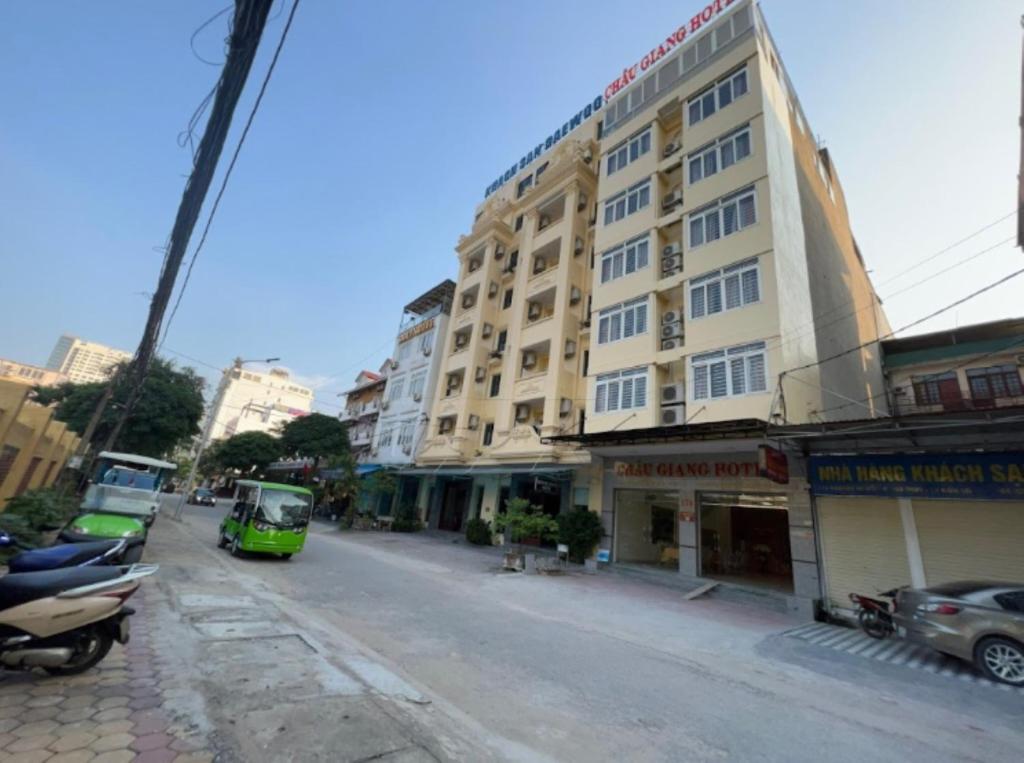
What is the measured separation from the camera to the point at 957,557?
930cm

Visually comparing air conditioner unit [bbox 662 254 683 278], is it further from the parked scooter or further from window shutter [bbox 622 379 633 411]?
the parked scooter

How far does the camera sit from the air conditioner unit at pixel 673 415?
46.5 feet

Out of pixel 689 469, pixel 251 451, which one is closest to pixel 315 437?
pixel 251 451

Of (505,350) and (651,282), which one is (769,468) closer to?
(651,282)

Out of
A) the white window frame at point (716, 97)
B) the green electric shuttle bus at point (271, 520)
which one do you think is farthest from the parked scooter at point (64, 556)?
the white window frame at point (716, 97)

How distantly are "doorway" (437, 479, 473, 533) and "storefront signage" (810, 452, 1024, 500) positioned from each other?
17.6 metres

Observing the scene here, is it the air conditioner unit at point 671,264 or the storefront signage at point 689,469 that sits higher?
the air conditioner unit at point 671,264

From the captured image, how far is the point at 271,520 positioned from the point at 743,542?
1655 cm

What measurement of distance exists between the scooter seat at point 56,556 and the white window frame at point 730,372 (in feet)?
44.6

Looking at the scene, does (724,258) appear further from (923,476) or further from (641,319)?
(923,476)

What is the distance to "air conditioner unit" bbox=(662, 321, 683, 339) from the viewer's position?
49.2ft

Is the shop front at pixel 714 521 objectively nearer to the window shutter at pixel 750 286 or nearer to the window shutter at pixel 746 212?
the window shutter at pixel 750 286

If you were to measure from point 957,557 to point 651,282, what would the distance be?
1086cm

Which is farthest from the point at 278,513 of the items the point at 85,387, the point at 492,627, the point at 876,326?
the point at 876,326
